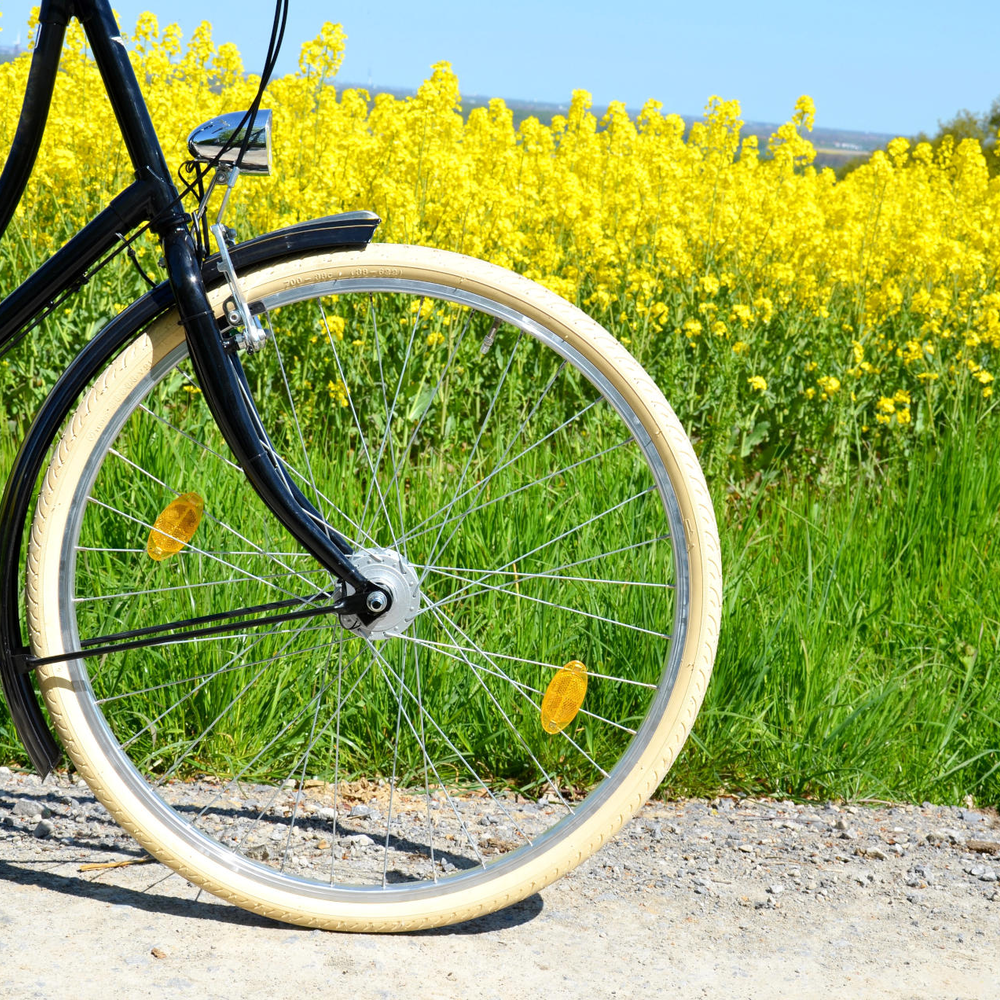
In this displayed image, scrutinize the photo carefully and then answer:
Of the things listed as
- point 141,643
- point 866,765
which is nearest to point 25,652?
point 141,643

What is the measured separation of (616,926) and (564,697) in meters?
0.45

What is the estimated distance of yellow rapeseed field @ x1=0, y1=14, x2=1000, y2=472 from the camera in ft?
14.9

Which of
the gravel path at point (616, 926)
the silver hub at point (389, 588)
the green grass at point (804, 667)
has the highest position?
the silver hub at point (389, 588)

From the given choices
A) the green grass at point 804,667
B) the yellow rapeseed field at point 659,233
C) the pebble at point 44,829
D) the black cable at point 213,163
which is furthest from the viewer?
the yellow rapeseed field at point 659,233

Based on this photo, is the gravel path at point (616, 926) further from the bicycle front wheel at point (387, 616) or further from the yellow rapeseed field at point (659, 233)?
the yellow rapeseed field at point (659, 233)

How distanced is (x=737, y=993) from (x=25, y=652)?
1.35m

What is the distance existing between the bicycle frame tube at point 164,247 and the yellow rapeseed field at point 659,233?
7.81 ft

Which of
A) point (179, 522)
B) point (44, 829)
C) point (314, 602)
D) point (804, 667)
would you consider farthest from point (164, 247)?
point (804, 667)

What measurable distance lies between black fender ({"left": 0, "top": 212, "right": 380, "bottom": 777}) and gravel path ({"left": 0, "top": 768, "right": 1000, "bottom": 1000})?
1.62 ft

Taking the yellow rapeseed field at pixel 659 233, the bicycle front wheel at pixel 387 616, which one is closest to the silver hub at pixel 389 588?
the bicycle front wheel at pixel 387 616

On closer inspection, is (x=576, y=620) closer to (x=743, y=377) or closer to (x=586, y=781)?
(x=586, y=781)

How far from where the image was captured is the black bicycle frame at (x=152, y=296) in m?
1.91

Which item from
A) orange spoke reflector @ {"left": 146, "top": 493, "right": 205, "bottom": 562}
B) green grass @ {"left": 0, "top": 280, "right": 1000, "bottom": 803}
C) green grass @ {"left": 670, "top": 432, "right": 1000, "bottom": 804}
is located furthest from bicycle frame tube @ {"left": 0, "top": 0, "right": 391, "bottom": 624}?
green grass @ {"left": 670, "top": 432, "right": 1000, "bottom": 804}

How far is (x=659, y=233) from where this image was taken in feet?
16.4
